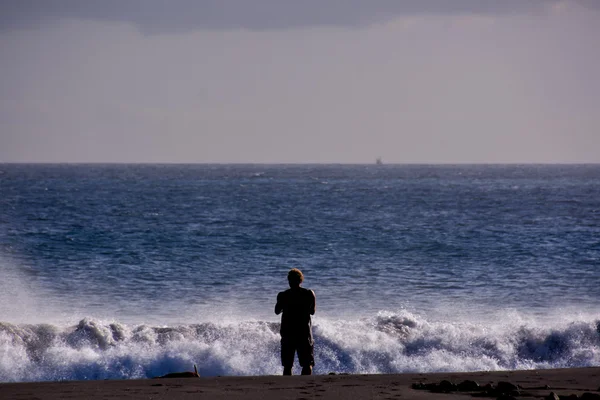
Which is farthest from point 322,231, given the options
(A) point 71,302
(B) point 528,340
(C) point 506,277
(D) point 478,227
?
(B) point 528,340

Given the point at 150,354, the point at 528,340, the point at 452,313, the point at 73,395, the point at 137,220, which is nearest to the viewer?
the point at 73,395

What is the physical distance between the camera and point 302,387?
10.2m

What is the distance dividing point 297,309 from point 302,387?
1.41m

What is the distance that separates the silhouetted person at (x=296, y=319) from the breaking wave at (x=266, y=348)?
501 cm

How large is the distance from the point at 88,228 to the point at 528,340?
2456cm

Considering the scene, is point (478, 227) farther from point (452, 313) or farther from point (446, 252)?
point (452, 313)

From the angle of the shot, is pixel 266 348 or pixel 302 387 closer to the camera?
pixel 302 387

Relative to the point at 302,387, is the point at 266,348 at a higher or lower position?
lower

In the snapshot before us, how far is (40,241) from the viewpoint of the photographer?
1339 inches

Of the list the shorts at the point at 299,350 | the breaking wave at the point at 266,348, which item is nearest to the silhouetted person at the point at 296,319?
the shorts at the point at 299,350

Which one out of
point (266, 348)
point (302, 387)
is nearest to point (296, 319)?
point (302, 387)

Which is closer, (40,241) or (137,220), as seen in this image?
(40,241)

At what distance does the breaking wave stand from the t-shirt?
5162 millimetres

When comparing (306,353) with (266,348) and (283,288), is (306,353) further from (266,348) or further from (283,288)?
(283,288)
